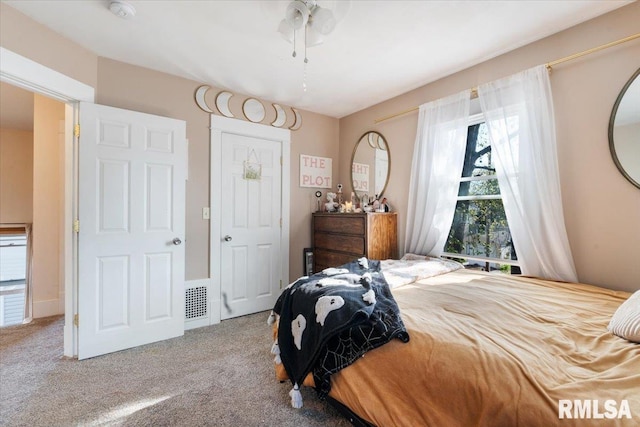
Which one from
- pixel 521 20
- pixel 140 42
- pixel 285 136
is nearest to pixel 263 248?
pixel 285 136

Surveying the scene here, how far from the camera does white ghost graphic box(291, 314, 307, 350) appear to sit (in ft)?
5.06

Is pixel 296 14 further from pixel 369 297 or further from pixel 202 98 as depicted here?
pixel 369 297

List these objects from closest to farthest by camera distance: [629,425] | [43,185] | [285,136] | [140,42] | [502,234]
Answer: [629,425] < [140,42] < [502,234] < [43,185] < [285,136]

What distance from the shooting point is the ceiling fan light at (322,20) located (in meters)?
1.63

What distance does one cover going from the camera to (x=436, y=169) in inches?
108

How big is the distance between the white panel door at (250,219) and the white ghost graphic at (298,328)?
1684 mm

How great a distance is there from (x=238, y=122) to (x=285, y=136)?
1.95ft

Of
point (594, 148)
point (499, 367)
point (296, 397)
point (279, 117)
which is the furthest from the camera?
point (279, 117)

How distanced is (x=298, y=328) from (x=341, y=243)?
1642 mm

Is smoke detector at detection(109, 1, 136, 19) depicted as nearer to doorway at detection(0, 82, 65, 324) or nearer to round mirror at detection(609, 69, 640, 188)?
doorway at detection(0, 82, 65, 324)

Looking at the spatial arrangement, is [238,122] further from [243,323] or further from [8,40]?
[243,323]

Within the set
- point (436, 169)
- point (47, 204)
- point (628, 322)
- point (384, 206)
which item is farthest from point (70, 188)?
Result: point (628, 322)

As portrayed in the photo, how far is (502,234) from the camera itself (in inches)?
97.3

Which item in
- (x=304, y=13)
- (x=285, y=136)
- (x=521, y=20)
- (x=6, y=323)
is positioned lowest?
(x=6, y=323)
